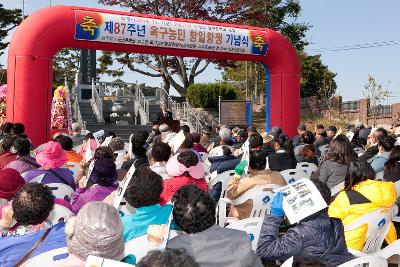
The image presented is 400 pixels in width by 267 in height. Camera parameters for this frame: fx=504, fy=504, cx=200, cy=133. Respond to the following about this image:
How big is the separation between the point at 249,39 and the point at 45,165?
10.5 metres

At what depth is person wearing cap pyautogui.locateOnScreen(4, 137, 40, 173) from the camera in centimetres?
605

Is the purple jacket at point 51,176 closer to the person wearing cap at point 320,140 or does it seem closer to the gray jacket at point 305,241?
the gray jacket at point 305,241

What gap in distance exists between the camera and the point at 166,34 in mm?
13836

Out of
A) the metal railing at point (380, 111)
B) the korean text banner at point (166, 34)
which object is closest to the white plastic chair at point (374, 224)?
the korean text banner at point (166, 34)

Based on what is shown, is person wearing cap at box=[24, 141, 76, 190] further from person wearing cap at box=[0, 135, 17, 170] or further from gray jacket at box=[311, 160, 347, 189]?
gray jacket at box=[311, 160, 347, 189]

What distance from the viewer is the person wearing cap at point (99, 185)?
4.41m

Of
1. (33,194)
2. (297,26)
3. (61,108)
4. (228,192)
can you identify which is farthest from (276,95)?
(297,26)

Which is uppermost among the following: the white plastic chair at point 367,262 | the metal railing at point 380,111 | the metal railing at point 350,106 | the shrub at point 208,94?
the shrub at point 208,94

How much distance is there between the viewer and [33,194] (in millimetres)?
3186

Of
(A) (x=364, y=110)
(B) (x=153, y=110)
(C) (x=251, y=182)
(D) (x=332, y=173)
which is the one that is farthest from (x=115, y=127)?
(A) (x=364, y=110)

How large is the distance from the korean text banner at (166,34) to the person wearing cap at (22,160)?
7.00 m

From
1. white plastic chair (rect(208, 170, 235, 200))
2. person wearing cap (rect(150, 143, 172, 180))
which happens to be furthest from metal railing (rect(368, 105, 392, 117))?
person wearing cap (rect(150, 143, 172, 180))

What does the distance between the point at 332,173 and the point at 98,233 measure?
3.94 metres

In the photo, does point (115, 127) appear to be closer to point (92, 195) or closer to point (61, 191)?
point (61, 191)
